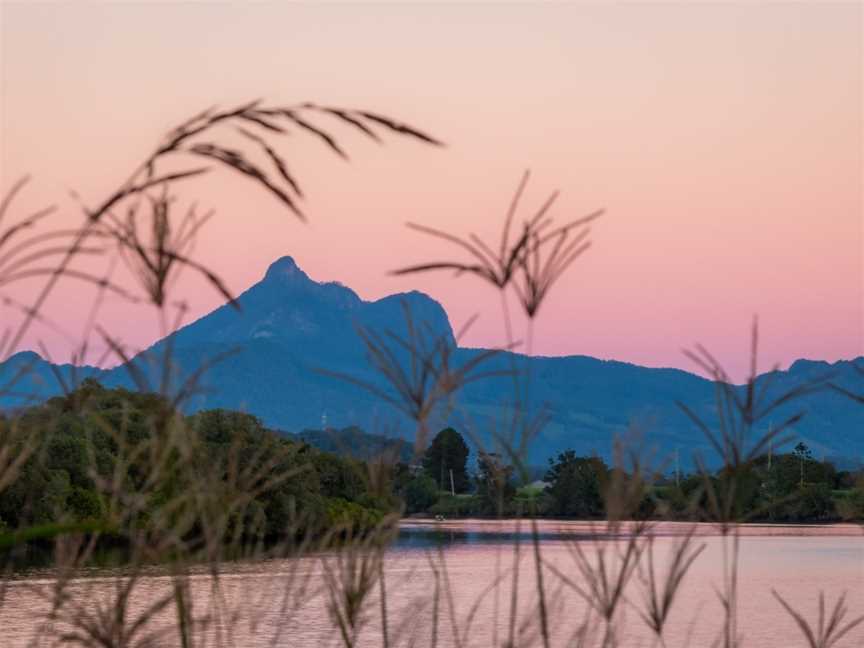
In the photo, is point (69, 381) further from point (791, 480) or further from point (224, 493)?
point (791, 480)

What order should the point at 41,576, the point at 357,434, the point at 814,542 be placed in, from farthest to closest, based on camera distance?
the point at 814,542 < the point at 41,576 < the point at 357,434

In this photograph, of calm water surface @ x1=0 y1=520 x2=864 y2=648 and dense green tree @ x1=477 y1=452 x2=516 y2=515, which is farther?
calm water surface @ x1=0 y1=520 x2=864 y2=648

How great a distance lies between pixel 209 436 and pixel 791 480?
101406 mm

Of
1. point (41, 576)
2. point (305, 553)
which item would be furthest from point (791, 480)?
point (305, 553)

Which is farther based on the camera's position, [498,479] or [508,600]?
[508,600]

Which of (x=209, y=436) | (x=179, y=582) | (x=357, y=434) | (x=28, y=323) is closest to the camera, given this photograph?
(x=28, y=323)

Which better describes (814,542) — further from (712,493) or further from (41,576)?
(712,493)

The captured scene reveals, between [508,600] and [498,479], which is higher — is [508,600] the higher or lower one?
the lower one

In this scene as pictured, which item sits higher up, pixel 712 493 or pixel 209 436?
pixel 209 436

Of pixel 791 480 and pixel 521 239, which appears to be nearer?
pixel 521 239

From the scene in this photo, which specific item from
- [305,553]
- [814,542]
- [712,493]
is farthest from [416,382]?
[814,542]

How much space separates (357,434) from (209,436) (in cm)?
10980

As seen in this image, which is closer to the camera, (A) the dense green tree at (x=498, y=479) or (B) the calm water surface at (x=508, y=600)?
(A) the dense green tree at (x=498, y=479)

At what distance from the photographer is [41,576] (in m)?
86.9
